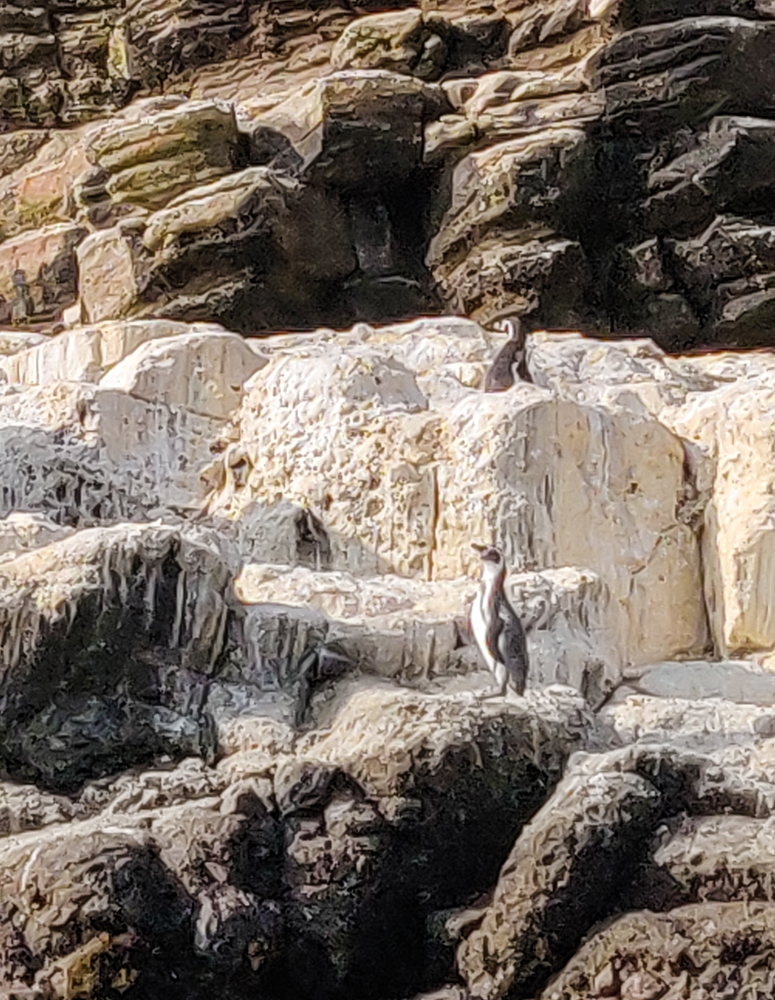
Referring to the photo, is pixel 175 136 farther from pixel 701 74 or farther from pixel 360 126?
pixel 701 74

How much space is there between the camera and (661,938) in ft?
19.5

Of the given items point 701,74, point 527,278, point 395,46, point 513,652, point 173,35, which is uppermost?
point 173,35

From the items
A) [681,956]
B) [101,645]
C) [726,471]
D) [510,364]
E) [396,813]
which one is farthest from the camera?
[510,364]

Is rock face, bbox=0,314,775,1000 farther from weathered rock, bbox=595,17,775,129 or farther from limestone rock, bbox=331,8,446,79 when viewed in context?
limestone rock, bbox=331,8,446,79

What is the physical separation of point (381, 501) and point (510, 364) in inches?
45.7

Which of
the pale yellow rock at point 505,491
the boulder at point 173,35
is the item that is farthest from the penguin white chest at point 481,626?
the boulder at point 173,35

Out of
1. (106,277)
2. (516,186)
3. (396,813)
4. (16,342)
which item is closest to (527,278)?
(516,186)

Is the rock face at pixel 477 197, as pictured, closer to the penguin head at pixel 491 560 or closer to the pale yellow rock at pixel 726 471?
the pale yellow rock at pixel 726 471

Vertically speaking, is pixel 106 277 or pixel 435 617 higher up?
pixel 106 277

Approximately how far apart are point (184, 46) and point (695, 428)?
26.8 ft

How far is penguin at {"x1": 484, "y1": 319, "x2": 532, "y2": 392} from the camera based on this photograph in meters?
9.54

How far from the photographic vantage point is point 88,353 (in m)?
11.4

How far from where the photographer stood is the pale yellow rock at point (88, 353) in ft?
37.2

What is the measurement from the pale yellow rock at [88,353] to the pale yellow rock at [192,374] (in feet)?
2.12
